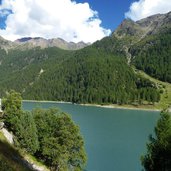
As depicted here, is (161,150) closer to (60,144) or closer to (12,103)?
(60,144)

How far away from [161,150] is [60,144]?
970 inches

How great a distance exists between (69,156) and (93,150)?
37931 mm

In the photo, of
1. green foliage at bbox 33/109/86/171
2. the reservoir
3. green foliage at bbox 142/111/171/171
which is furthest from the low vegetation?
green foliage at bbox 142/111/171/171

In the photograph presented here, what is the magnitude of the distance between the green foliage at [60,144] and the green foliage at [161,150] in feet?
62.6

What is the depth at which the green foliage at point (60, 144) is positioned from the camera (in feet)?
216

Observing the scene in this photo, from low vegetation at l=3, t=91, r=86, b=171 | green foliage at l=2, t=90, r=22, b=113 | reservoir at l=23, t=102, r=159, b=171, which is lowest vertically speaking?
reservoir at l=23, t=102, r=159, b=171

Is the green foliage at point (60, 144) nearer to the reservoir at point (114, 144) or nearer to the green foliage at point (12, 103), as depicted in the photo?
the green foliage at point (12, 103)

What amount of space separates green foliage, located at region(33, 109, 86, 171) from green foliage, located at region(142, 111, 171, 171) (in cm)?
1907

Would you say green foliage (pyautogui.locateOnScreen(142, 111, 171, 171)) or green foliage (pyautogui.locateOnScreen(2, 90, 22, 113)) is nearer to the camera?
green foliage (pyautogui.locateOnScreen(142, 111, 171, 171))

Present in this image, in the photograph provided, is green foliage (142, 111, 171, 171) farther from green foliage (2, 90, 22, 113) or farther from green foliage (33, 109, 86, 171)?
green foliage (2, 90, 22, 113)

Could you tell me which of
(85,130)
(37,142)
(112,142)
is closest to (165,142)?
(37,142)

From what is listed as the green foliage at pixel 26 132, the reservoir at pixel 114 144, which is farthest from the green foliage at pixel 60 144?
the reservoir at pixel 114 144

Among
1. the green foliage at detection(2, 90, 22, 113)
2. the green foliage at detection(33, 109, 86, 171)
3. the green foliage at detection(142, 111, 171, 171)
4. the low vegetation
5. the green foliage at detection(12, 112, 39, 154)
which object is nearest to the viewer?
the green foliage at detection(142, 111, 171, 171)

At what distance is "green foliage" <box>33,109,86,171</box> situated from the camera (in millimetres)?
65875
